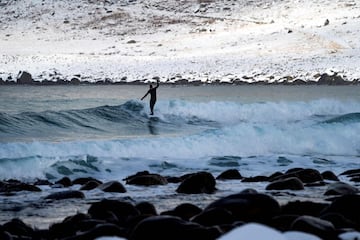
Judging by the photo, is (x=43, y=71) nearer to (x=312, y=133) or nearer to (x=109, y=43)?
(x=109, y=43)

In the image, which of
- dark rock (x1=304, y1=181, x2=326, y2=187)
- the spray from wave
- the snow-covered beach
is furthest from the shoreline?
dark rock (x1=304, y1=181, x2=326, y2=187)

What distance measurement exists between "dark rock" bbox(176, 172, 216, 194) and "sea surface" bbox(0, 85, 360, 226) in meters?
0.14

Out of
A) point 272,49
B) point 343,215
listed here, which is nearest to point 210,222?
point 343,215

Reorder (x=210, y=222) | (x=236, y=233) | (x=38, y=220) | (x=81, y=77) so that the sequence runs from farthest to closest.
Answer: (x=81, y=77) → (x=38, y=220) → (x=210, y=222) → (x=236, y=233)

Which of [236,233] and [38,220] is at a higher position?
[236,233]

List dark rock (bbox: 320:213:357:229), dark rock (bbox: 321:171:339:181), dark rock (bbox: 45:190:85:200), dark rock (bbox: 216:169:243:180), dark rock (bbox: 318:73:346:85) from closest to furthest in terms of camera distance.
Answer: dark rock (bbox: 320:213:357:229) < dark rock (bbox: 45:190:85:200) < dark rock (bbox: 321:171:339:181) < dark rock (bbox: 216:169:243:180) < dark rock (bbox: 318:73:346:85)

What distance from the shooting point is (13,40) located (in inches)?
2623

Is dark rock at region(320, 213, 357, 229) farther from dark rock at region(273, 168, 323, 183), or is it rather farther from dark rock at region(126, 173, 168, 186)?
dark rock at region(126, 173, 168, 186)

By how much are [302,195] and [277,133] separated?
748 centimetres

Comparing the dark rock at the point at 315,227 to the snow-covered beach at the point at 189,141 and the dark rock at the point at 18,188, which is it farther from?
the dark rock at the point at 18,188

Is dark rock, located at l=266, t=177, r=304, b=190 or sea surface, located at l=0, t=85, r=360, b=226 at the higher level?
dark rock, located at l=266, t=177, r=304, b=190

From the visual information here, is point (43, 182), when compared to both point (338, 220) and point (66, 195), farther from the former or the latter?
point (338, 220)

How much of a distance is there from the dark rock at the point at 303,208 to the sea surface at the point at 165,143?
1.55 meters

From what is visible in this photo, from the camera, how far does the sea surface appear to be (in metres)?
10.7
